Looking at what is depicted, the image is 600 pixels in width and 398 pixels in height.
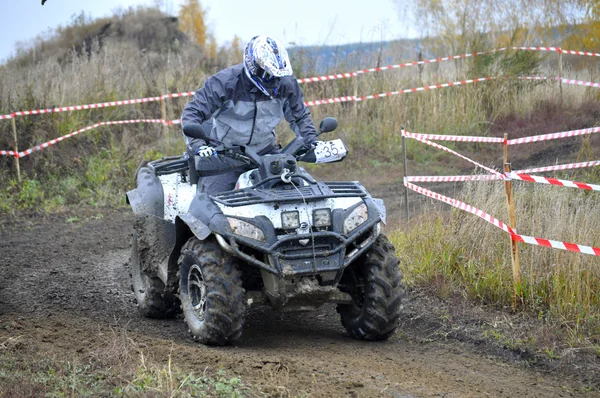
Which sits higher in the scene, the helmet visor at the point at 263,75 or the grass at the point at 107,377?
the helmet visor at the point at 263,75

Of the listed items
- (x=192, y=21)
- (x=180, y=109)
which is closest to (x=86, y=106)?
(x=180, y=109)

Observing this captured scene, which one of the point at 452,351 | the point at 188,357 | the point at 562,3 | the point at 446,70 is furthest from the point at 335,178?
the point at 188,357

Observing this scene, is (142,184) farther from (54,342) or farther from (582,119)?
(582,119)

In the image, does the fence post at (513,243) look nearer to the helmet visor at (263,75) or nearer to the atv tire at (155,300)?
the helmet visor at (263,75)

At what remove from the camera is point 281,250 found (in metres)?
6.04

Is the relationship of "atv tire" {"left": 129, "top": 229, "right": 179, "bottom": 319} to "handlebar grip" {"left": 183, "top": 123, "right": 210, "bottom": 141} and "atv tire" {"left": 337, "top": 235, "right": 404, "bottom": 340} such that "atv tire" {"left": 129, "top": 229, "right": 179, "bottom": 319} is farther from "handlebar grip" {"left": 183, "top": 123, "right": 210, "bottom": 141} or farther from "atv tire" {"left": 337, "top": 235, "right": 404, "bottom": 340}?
"atv tire" {"left": 337, "top": 235, "right": 404, "bottom": 340}

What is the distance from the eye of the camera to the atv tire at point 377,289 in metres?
6.30

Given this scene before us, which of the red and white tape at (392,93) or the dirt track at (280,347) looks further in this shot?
the red and white tape at (392,93)

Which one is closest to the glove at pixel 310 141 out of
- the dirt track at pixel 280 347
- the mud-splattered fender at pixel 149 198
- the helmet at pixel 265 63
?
the helmet at pixel 265 63

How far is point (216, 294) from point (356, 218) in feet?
3.76

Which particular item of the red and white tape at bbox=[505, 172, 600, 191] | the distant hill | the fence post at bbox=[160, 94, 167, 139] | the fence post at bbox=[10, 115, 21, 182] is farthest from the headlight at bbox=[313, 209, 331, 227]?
the distant hill

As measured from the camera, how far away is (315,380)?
5203 mm

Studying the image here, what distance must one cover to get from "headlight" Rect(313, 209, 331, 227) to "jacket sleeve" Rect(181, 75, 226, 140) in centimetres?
149

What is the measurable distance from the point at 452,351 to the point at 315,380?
1.75 metres
